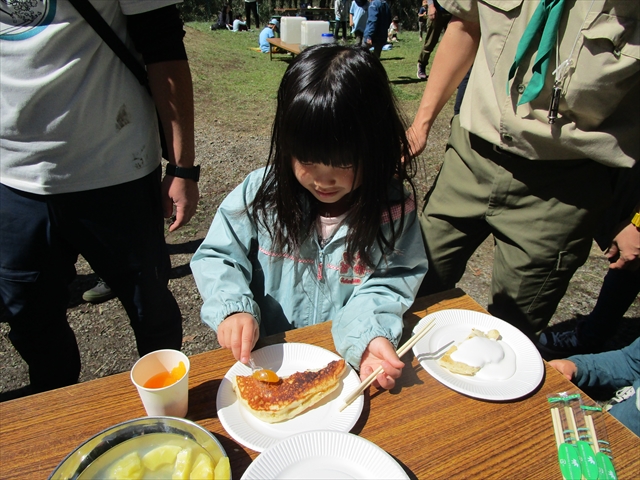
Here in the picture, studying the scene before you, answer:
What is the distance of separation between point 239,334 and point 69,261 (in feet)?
2.85

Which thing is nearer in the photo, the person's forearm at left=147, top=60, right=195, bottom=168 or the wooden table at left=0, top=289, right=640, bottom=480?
Result: the wooden table at left=0, top=289, right=640, bottom=480

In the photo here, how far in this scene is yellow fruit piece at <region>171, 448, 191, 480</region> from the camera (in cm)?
78

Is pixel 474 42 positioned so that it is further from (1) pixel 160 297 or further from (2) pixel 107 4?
(1) pixel 160 297

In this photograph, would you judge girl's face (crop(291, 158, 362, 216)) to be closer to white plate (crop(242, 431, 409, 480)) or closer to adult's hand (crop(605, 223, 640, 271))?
white plate (crop(242, 431, 409, 480))

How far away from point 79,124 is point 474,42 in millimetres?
1510

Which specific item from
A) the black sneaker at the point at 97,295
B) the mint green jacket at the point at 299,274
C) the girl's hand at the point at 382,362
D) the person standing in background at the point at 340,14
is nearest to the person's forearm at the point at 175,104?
the mint green jacket at the point at 299,274

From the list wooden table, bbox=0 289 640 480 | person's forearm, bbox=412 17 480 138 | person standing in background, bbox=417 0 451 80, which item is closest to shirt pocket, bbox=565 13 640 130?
person's forearm, bbox=412 17 480 138

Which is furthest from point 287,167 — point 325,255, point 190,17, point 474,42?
point 190,17

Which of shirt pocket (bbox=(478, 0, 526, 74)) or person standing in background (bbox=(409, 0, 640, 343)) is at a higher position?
shirt pocket (bbox=(478, 0, 526, 74))

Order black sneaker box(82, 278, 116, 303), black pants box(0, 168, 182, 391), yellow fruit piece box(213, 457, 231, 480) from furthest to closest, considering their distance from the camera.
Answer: black sneaker box(82, 278, 116, 303) < black pants box(0, 168, 182, 391) < yellow fruit piece box(213, 457, 231, 480)

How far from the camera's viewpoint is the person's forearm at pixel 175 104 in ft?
4.88

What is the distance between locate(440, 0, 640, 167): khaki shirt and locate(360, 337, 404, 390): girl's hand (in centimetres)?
87

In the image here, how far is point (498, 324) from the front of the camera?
1.31 metres

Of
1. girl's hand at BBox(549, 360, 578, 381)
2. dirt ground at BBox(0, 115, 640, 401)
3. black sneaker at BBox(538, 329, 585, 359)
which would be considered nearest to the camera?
girl's hand at BBox(549, 360, 578, 381)
